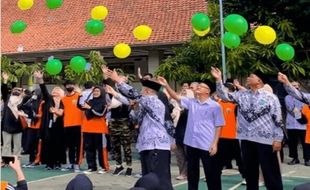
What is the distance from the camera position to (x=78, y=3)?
72.7ft

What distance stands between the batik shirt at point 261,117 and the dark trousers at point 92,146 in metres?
3.57

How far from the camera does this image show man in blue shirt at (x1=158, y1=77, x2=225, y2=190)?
6.47 meters

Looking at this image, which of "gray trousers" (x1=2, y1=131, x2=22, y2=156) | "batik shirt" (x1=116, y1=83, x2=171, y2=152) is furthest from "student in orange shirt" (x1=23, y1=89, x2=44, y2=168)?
"batik shirt" (x1=116, y1=83, x2=171, y2=152)

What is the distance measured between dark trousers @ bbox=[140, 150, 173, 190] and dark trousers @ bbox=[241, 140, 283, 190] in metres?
0.97

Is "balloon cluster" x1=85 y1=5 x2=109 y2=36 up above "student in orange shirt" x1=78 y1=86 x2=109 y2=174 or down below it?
above

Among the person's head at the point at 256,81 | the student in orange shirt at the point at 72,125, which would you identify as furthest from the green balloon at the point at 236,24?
the student in orange shirt at the point at 72,125

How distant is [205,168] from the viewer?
6.49m

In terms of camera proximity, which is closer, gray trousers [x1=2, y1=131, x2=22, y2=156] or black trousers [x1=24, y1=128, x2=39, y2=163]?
gray trousers [x1=2, y1=131, x2=22, y2=156]

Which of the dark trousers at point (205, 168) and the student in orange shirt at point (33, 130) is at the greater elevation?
the student in orange shirt at point (33, 130)

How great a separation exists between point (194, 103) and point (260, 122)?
87 cm

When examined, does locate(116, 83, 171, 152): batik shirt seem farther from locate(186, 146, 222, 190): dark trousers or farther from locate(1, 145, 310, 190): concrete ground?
locate(1, 145, 310, 190): concrete ground

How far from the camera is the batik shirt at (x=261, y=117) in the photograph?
6.27 meters

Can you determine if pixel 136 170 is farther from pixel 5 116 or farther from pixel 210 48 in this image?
pixel 210 48

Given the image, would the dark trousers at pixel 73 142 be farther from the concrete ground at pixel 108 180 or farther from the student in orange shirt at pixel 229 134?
the student in orange shirt at pixel 229 134
